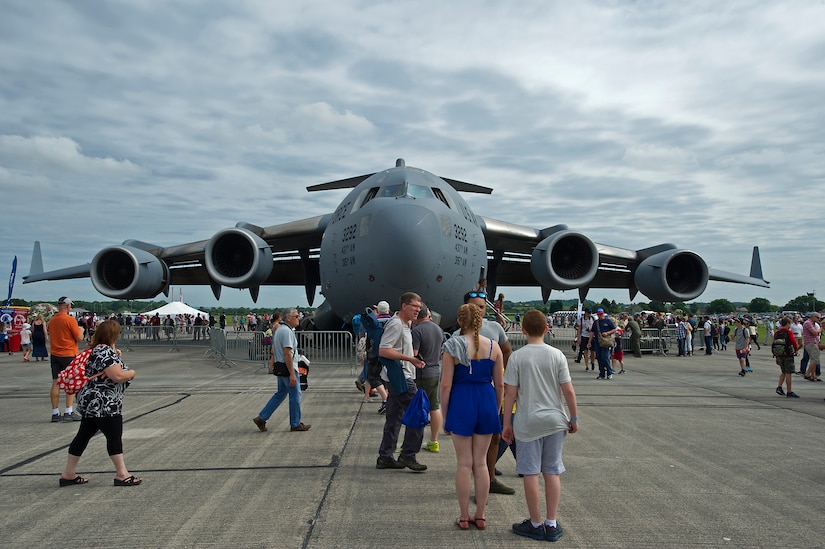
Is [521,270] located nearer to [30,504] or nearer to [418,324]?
[418,324]

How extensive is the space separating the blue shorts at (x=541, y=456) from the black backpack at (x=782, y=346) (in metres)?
7.68

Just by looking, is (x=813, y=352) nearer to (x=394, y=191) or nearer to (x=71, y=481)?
(x=394, y=191)

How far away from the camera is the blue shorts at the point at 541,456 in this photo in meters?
3.62

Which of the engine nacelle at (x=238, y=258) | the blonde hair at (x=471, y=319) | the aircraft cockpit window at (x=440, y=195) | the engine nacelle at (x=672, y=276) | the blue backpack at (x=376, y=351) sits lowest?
the blue backpack at (x=376, y=351)

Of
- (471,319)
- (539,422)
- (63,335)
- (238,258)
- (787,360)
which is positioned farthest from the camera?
(238,258)

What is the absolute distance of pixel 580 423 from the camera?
23.4ft

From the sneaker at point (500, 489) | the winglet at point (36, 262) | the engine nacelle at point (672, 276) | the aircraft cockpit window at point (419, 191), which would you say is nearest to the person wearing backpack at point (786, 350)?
the aircraft cockpit window at point (419, 191)

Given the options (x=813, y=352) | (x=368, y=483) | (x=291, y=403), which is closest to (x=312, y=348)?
(x=291, y=403)

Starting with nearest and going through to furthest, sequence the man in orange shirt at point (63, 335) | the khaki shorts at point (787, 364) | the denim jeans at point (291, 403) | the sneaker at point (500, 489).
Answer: the sneaker at point (500, 489), the denim jeans at point (291, 403), the man in orange shirt at point (63, 335), the khaki shorts at point (787, 364)

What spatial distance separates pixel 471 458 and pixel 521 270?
20097mm

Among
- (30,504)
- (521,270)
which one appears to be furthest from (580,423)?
(521,270)

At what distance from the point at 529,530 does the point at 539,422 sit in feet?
2.17

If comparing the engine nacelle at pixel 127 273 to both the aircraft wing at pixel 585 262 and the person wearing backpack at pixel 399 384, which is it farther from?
the person wearing backpack at pixel 399 384

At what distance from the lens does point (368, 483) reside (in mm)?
4711
